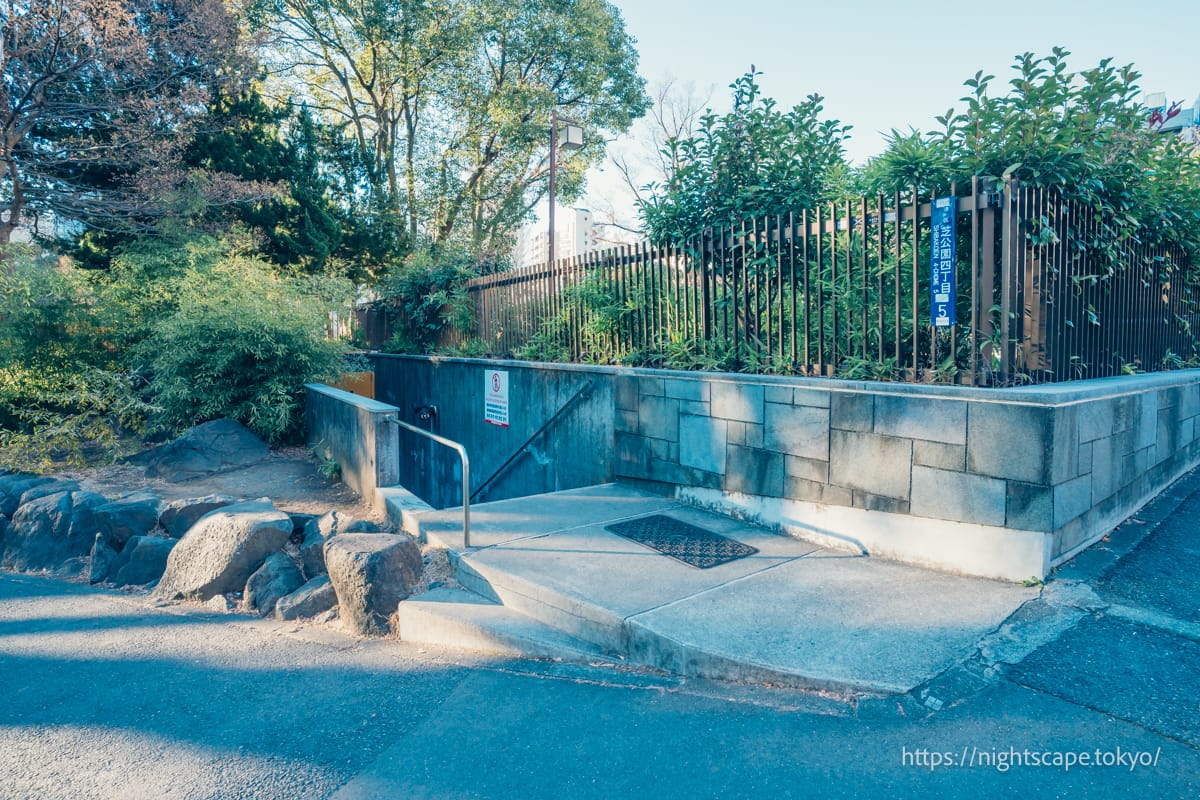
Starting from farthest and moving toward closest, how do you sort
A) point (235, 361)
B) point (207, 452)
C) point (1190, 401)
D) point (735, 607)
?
point (235, 361) < point (207, 452) < point (1190, 401) < point (735, 607)

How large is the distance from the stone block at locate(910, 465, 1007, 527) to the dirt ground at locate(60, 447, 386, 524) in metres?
4.99

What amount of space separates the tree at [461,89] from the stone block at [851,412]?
18.8 m

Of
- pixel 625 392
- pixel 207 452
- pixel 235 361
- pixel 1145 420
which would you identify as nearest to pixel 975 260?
pixel 1145 420

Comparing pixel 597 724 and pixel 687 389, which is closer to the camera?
pixel 597 724

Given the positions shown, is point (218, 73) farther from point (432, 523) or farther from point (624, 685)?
point (624, 685)

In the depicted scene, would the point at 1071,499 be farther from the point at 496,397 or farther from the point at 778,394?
the point at 496,397

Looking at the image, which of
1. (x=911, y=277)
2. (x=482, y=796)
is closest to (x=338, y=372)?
(x=911, y=277)

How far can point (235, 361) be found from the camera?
33.1 ft

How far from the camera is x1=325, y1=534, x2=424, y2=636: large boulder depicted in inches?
169

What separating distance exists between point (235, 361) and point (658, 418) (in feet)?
22.4

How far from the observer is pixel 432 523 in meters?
5.54

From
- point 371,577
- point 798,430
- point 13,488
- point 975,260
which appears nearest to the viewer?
point 371,577

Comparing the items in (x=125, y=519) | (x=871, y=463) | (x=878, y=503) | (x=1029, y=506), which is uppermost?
(x=871, y=463)

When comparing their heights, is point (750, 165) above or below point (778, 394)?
above
